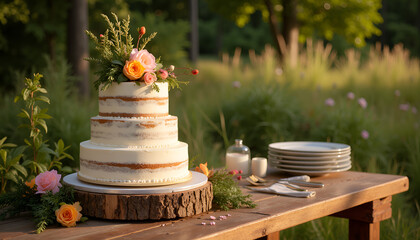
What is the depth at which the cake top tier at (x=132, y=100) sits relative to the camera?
2008mm

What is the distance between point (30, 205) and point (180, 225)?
0.59 metres

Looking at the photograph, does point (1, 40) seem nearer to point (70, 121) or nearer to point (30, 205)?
point (70, 121)

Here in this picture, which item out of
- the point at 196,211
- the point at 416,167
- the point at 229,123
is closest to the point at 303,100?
the point at 229,123

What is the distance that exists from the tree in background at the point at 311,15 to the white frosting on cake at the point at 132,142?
884 centimetres

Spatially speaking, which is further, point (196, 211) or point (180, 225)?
point (196, 211)

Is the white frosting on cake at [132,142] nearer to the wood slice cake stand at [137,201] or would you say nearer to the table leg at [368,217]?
the wood slice cake stand at [137,201]

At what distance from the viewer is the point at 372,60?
9398 mm

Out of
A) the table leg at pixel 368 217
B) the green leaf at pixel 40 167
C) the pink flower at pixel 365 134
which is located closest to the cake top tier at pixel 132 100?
the green leaf at pixel 40 167

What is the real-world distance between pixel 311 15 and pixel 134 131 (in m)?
10.3

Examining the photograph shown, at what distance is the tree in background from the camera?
1103 centimetres

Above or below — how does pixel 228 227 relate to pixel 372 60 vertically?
below

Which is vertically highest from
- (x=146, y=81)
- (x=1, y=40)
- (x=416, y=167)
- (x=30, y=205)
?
(x=1, y=40)

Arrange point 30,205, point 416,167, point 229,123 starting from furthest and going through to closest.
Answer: point 229,123 → point 416,167 → point 30,205

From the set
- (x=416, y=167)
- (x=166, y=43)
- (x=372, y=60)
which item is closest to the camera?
(x=416, y=167)
